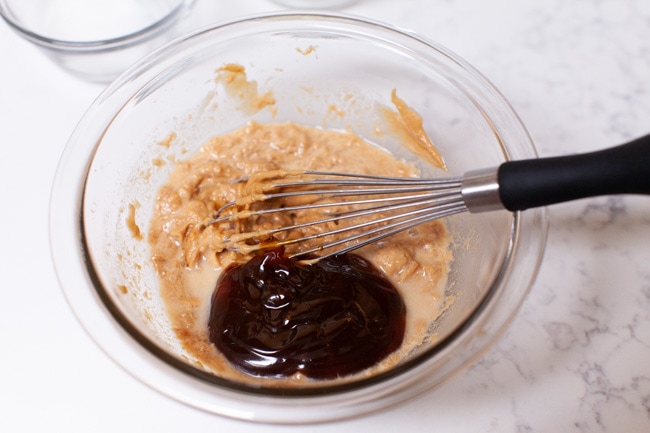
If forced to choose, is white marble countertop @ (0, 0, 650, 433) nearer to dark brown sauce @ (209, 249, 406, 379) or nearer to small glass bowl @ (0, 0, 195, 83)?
small glass bowl @ (0, 0, 195, 83)

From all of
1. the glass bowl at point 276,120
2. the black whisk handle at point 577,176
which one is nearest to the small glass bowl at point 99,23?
the glass bowl at point 276,120

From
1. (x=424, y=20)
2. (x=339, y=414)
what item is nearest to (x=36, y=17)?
(x=424, y=20)

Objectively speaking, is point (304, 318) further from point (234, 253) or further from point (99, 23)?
point (99, 23)

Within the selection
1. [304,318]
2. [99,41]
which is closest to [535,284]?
[304,318]

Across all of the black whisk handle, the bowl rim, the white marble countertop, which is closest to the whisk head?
the black whisk handle

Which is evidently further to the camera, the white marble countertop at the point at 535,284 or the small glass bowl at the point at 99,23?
the small glass bowl at the point at 99,23

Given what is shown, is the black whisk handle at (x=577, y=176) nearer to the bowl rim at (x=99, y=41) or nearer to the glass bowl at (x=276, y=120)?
the glass bowl at (x=276, y=120)

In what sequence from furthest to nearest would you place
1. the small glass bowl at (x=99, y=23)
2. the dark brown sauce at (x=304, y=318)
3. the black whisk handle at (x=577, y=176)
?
the small glass bowl at (x=99, y=23) < the dark brown sauce at (x=304, y=318) < the black whisk handle at (x=577, y=176)
